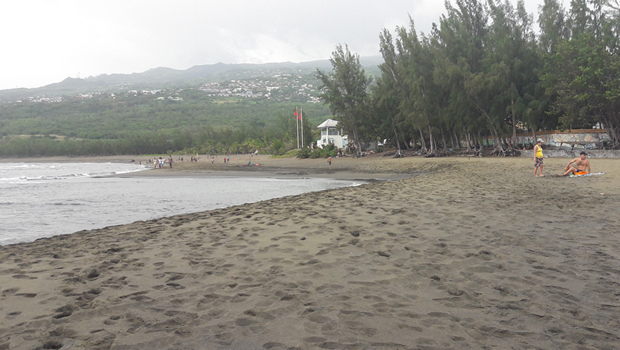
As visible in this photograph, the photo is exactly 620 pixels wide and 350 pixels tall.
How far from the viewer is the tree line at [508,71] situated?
2981 centimetres

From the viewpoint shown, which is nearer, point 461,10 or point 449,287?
point 449,287

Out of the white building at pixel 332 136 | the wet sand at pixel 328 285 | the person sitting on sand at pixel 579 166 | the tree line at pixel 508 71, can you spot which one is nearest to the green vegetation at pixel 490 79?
the tree line at pixel 508 71

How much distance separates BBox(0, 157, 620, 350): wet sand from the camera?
3488 millimetres

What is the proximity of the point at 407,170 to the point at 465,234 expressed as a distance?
84.8ft

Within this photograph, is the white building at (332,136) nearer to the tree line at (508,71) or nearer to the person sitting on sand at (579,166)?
the tree line at (508,71)

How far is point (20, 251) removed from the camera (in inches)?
285

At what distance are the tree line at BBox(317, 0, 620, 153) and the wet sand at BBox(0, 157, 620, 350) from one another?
26867mm

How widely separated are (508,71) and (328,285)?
3575cm

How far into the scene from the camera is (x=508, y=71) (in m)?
33.9

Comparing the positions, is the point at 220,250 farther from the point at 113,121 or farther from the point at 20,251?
the point at 113,121

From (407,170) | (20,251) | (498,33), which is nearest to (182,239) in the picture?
(20,251)

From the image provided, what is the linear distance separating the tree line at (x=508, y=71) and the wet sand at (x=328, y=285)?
26.9 meters

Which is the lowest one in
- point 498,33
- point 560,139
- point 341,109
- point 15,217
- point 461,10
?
point 15,217

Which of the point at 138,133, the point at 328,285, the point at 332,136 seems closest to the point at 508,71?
the point at 328,285
